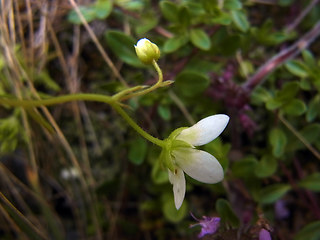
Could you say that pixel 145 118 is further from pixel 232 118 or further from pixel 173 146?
pixel 173 146

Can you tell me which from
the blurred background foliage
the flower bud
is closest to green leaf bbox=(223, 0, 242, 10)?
the blurred background foliage

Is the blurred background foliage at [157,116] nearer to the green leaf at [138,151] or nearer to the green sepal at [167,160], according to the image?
the green leaf at [138,151]

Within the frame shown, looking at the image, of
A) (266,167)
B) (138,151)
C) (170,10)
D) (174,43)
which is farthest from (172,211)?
(170,10)

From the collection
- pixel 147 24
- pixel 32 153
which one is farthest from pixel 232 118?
pixel 32 153

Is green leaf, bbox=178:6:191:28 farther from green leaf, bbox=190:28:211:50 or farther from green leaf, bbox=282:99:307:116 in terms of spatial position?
green leaf, bbox=282:99:307:116

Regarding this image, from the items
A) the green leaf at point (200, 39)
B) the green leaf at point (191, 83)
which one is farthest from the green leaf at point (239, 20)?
the green leaf at point (191, 83)

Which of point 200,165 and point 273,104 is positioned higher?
point 200,165

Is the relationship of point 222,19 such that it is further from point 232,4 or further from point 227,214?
point 227,214
